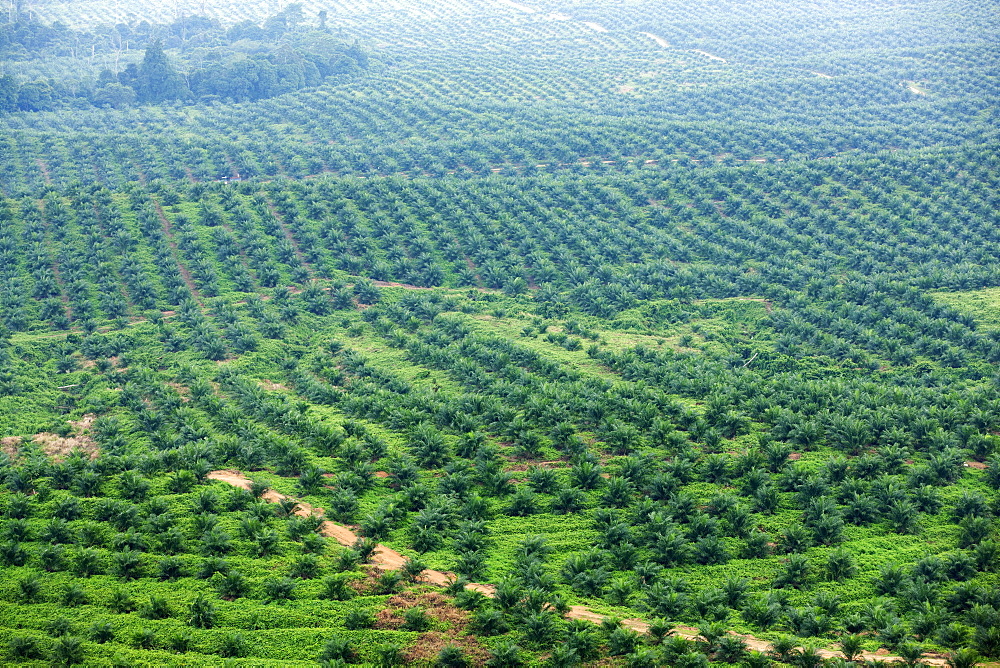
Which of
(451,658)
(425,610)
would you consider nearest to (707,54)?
(425,610)

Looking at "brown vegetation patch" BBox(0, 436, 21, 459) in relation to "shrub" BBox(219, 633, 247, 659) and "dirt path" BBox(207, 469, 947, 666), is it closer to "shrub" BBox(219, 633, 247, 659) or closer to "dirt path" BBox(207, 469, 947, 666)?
"dirt path" BBox(207, 469, 947, 666)

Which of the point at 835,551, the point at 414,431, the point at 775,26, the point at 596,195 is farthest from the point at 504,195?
the point at 775,26

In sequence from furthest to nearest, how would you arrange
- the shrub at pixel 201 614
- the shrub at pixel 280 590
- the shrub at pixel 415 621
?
the shrub at pixel 280 590, the shrub at pixel 201 614, the shrub at pixel 415 621

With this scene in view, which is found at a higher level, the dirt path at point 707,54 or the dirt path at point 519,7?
the dirt path at point 519,7

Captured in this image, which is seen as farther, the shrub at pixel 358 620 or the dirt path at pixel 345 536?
the dirt path at pixel 345 536

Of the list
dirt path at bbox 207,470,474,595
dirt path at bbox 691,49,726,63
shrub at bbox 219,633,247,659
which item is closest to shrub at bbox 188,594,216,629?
shrub at bbox 219,633,247,659

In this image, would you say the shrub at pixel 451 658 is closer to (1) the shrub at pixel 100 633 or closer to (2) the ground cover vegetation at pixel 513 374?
(2) the ground cover vegetation at pixel 513 374

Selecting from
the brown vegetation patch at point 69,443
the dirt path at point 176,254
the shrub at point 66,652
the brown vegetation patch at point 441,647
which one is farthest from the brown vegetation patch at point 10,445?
the brown vegetation patch at point 441,647
